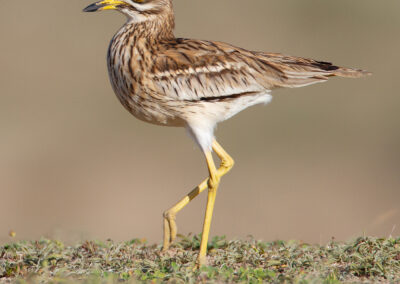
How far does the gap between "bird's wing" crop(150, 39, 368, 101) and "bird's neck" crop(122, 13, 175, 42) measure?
17 cm

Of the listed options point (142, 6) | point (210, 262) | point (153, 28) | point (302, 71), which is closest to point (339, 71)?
point (302, 71)

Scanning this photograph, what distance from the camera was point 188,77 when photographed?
7246mm

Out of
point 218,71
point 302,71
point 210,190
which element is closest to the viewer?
point 210,190

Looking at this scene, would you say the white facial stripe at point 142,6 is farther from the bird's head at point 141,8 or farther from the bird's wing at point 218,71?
the bird's wing at point 218,71

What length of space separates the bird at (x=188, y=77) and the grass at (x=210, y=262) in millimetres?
324

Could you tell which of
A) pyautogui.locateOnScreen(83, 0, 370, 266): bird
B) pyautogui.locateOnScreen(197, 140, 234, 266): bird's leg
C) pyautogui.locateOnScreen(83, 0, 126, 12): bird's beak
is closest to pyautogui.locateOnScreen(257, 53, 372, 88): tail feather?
pyautogui.locateOnScreen(83, 0, 370, 266): bird

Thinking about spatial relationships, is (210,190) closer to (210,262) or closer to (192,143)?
(210,262)

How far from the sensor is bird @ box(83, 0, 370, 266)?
704cm

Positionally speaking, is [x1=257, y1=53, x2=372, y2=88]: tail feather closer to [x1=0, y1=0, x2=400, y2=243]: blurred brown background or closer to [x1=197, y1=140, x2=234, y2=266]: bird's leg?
[x1=197, y1=140, x2=234, y2=266]: bird's leg

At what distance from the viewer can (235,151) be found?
53.2 ft

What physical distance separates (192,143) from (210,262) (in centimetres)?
1079

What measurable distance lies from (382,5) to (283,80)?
48.5 ft

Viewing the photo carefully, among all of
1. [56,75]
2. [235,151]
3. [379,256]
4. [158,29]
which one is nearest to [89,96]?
[56,75]

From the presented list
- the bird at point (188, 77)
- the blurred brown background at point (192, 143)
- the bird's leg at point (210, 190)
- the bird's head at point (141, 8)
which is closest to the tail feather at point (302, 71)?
the bird at point (188, 77)
